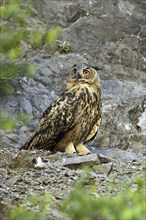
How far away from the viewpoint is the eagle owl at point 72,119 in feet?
27.9

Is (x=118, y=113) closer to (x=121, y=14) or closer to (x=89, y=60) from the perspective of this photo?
(x=89, y=60)

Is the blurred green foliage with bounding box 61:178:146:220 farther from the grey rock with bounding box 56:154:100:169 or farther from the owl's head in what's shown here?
the owl's head

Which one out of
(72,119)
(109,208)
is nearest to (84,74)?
(72,119)

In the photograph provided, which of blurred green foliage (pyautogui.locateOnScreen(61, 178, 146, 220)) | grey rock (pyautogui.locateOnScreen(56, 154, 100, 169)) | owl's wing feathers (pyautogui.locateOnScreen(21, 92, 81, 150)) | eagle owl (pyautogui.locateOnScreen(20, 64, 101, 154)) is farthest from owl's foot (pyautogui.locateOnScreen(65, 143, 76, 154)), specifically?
blurred green foliage (pyautogui.locateOnScreen(61, 178, 146, 220))

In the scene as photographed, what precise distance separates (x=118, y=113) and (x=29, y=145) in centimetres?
349

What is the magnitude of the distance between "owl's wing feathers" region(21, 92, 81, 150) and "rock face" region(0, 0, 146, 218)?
571 millimetres

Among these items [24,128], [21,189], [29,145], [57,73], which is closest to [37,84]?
[57,73]

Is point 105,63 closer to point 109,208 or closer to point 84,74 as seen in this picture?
point 84,74

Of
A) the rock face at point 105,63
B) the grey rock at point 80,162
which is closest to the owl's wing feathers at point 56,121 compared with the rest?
the grey rock at point 80,162

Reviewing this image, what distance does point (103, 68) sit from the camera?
44.0ft

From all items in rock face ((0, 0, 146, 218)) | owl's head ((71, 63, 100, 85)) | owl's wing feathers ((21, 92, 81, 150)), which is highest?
owl's head ((71, 63, 100, 85))

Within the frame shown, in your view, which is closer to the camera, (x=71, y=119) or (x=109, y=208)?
(x=109, y=208)

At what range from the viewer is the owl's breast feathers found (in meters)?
8.48

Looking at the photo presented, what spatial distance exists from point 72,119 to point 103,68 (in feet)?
16.6
